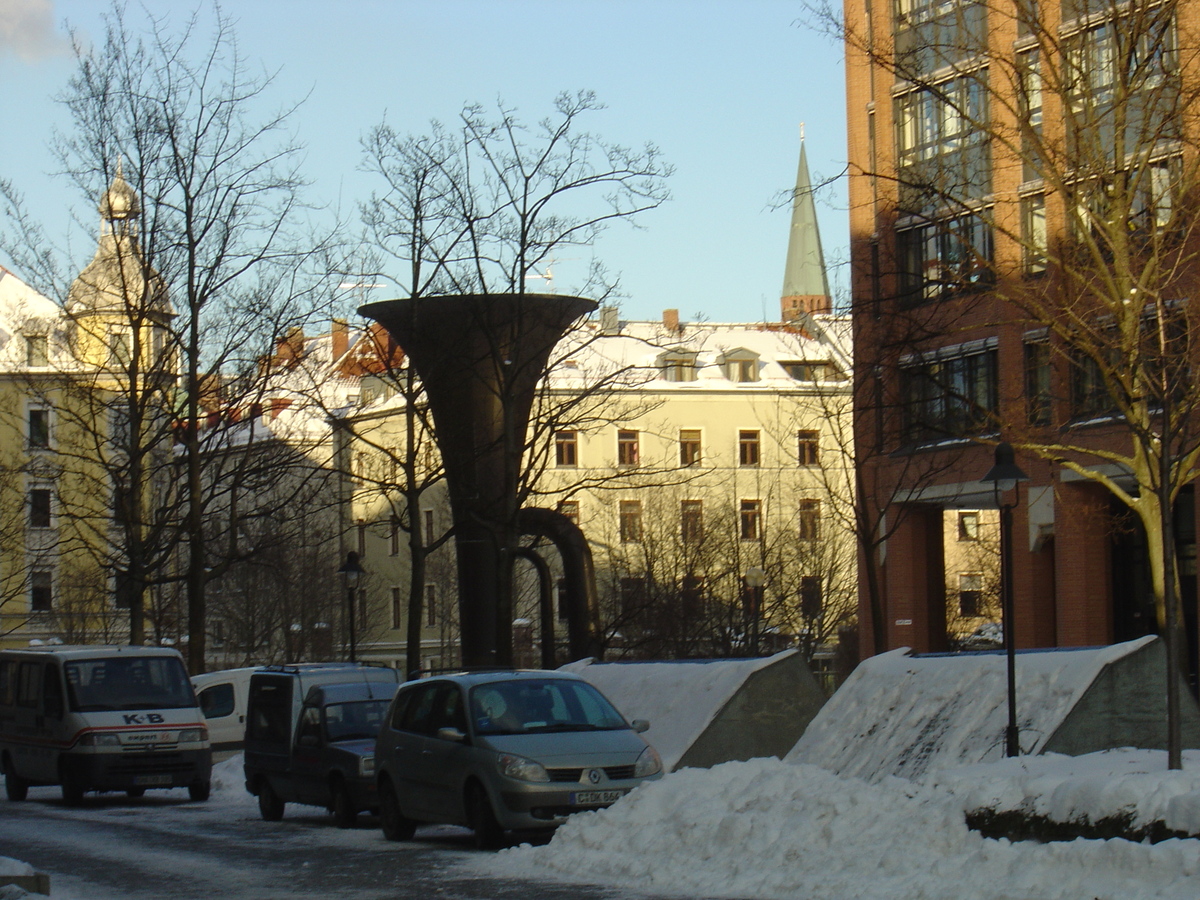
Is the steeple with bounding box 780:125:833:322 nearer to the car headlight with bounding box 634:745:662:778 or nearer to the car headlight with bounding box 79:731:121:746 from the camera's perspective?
the car headlight with bounding box 79:731:121:746

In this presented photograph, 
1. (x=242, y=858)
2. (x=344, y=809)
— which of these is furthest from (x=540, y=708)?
(x=344, y=809)

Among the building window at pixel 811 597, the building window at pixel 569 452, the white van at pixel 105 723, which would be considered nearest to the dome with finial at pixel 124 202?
the white van at pixel 105 723

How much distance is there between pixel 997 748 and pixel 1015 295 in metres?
12.1

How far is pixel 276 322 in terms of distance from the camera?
31406mm

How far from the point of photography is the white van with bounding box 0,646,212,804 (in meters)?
23.4

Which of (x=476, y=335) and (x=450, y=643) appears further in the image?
(x=450, y=643)

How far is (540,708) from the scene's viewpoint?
53.6 ft

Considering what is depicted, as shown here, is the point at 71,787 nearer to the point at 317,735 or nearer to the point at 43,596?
the point at 317,735

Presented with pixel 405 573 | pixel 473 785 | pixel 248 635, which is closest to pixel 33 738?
pixel 473 785

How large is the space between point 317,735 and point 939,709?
7067 millimetres

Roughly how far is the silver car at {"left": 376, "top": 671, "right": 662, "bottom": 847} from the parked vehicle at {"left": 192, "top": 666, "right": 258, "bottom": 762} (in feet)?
68.0

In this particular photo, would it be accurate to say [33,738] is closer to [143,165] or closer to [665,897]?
[143,165]

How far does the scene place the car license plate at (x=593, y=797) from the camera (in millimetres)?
15227

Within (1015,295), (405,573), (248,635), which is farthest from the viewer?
(405,573)
